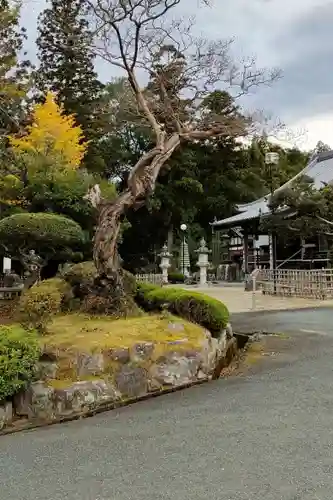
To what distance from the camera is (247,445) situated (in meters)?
3.72

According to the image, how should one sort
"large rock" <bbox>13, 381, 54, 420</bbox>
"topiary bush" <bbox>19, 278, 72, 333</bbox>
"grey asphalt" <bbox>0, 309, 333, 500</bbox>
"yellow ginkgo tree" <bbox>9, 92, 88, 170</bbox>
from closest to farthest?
1. "grey asphalt" <bbox>0, 309, 333, 500</bbox>
2. "large rock" <bbox>13, 381, 54, 420</bbox>
3. "topiary bush" <bbox>19, 278, 72, 333</bbox>
4. "yellow ginkgo tree" <bbox>9, 92, 88, 170</bbox>

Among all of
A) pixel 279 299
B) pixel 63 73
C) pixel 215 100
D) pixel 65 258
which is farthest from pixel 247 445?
pixel 63 73

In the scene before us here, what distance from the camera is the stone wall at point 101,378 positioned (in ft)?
16.4

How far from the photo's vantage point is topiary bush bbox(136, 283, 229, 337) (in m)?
7.27

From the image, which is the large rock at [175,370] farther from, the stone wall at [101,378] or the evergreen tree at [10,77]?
the evergreen tree at [10,77]

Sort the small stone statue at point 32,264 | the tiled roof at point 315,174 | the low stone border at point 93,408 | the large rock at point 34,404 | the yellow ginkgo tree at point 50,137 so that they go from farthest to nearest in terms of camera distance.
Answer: the tiled roof at point 315,174, the yellow ginkgo tree at point 50,137, the small stone statue at point 32,264, the large rock at point 34,404, the low stone border at point 93,408

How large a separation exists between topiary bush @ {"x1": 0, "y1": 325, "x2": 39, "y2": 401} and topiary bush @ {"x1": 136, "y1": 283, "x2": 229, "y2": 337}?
9.44ft

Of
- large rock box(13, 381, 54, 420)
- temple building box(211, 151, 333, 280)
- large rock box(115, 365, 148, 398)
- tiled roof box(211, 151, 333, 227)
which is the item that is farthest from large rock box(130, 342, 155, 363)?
tiled roof box(211, 151, 333, 227)

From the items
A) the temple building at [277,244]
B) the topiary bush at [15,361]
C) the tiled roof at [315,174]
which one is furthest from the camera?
the tiled roof at [315,174]

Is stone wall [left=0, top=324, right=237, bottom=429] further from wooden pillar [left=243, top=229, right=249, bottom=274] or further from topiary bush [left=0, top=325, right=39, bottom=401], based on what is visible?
wooden pillar [left=243, top=229, right=249, bottom=274]

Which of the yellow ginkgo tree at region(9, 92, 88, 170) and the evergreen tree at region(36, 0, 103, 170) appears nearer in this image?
the yellow ginkgo tree at region(9, 92, 88, 170)

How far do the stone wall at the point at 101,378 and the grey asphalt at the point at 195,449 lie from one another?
246mm

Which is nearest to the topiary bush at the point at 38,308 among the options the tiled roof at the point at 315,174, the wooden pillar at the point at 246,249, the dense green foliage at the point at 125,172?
the dense green foliage at the point at 125,172

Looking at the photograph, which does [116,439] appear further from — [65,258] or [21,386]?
[65,258]
